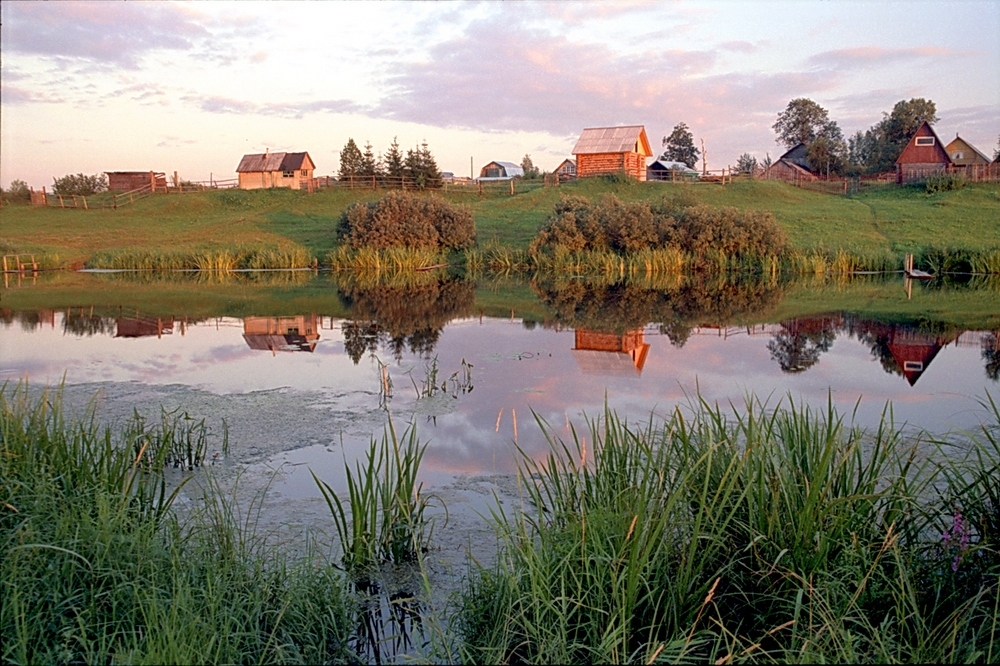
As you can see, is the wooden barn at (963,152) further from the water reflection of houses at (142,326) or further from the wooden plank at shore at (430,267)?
the water reflection of houses at (142,326)

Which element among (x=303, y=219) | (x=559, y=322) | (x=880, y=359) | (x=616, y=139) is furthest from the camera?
(x=616, y=139)

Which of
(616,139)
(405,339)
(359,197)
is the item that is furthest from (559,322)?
(616,139)

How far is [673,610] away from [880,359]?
10406mm

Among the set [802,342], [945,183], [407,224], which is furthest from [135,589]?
[945,183]

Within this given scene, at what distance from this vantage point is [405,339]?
15492 millimetres

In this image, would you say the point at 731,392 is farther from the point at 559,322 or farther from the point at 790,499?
the point at 559,322

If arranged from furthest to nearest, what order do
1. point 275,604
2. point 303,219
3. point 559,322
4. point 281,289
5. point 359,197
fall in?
point 359,197, point 303,219, point 281,289, point 559,322, point 275,604

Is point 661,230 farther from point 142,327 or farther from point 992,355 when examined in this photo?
point 142,327

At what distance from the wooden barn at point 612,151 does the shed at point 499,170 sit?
24.8 metres

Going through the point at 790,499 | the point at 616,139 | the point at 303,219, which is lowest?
the point at 790,499

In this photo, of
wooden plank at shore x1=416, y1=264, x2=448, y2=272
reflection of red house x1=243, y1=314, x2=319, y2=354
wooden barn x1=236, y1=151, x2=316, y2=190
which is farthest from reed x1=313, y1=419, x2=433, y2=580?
wooden barn x1=236, y1=151, x2=316, y2=190

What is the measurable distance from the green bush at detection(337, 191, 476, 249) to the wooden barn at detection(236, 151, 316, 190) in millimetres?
31648

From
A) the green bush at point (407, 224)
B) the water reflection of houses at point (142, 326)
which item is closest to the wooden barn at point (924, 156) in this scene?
the green bush at point (407, 224)

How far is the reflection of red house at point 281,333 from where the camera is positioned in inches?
578
